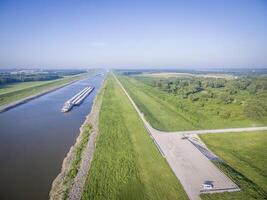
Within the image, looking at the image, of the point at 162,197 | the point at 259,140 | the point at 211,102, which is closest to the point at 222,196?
the point at 162,197

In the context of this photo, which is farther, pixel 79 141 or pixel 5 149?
pixel 79 141

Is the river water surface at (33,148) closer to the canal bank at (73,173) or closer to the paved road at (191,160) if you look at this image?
the canal bank at (73,173)

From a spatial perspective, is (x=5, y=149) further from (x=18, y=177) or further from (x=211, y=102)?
(x=211, y=102)

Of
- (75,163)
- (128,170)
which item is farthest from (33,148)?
(128,170)

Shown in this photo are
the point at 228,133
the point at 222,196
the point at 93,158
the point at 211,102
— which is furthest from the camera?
the point at 211,102

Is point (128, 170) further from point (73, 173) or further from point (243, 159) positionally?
point (243, 159)

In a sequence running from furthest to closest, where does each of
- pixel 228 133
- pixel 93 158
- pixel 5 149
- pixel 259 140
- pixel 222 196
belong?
pixel 228 133 → pixel 259 140 → pixel 5 149 → pixel 93 158 → pixel 222 196

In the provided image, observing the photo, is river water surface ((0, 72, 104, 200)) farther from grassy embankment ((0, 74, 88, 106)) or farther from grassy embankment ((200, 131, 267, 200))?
grassy embankment ((200, 131, 267, 200))
